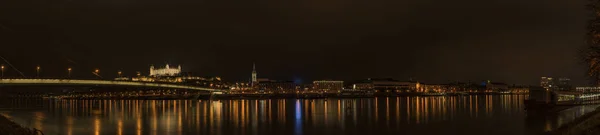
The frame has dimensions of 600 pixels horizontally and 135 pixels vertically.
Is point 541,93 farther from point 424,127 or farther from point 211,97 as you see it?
point 211,97

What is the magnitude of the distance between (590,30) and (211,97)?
4411 inches

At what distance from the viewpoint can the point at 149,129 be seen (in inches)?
1294

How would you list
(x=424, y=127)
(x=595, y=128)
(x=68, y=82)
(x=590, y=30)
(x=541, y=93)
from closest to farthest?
1. (x=595, y=128)
2. (x=590, y=30)
3. (x=424, y=127)
4. (x=541, y=93)
5. (x=68, y=82)

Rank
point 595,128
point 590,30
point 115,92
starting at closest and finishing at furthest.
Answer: point 595,128 < point 590,30 < point 115,92

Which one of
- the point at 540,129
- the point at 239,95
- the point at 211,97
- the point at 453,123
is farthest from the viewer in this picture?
the point at 239,95

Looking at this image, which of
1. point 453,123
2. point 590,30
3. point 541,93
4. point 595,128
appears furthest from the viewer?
point 541,93

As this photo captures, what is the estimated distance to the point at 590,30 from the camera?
59.7ft

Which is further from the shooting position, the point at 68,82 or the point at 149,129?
the point at 68,82

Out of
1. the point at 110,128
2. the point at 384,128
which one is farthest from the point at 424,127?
the point at 110,128

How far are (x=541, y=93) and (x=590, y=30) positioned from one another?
132ft

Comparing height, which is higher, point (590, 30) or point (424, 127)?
point (590, 30)

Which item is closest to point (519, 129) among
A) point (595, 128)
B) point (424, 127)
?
point (424, 127)

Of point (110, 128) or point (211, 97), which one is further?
point (211, 97)

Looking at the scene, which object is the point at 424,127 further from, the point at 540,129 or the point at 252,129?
the point at 252,129
